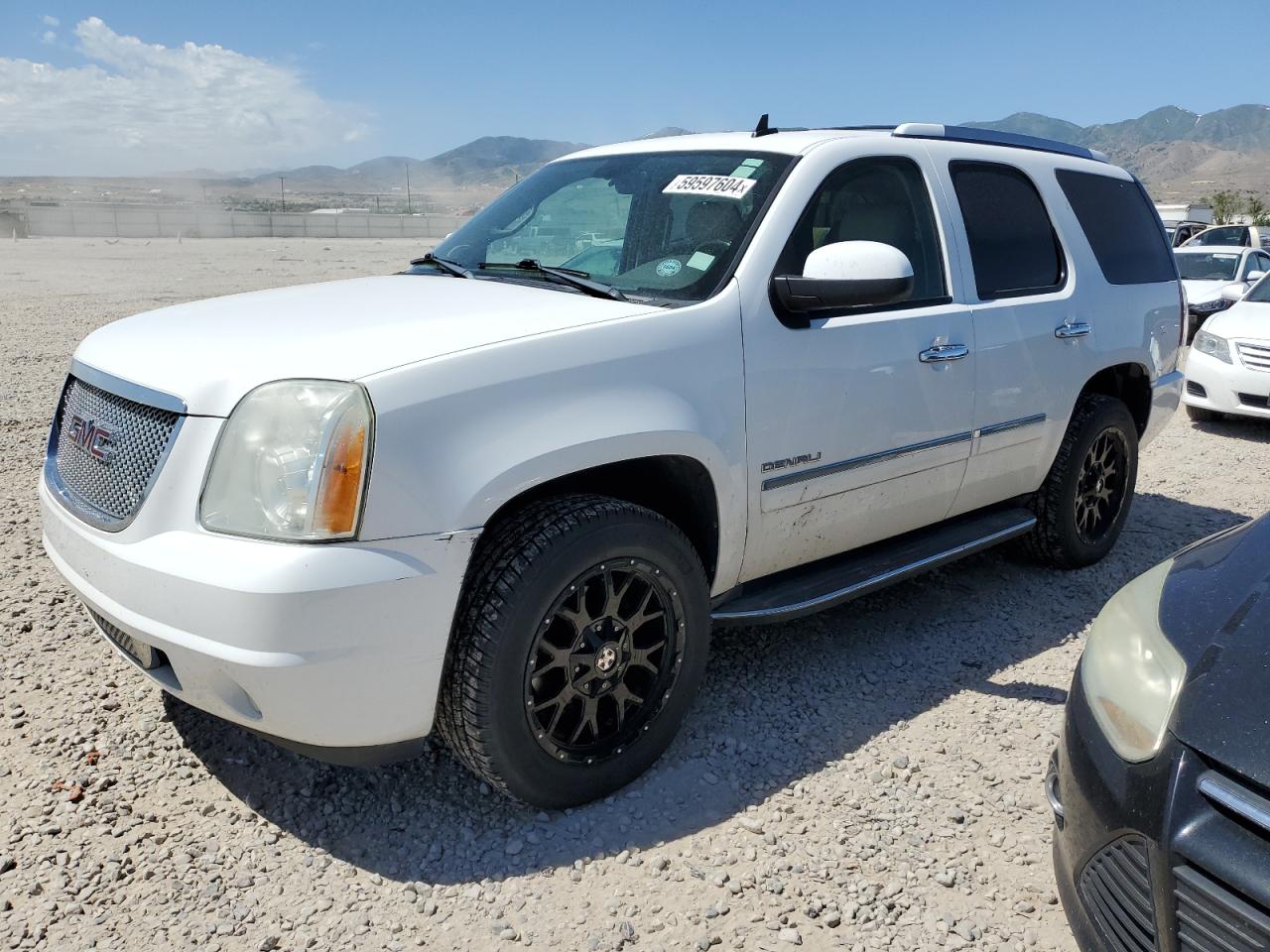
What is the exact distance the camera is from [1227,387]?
8.37 metres

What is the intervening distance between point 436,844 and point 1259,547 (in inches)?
90.0

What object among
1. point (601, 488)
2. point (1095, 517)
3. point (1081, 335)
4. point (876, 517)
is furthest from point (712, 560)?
point (1095, 517)

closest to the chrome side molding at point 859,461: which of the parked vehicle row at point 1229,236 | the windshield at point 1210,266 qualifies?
the windshield at point 1210,266

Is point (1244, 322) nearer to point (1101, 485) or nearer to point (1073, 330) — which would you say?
point (1101, 485)

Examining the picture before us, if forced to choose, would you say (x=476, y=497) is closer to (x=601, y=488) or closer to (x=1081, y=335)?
(x=601, y=488)

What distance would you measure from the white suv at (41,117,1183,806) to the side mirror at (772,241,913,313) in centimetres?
1

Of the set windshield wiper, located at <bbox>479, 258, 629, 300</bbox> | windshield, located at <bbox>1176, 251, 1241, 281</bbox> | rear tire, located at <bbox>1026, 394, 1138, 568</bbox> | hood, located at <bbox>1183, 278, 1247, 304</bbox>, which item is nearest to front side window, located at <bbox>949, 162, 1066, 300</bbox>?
rear tire, located at <bbox>1026, 394, 1138, 568</bbox>

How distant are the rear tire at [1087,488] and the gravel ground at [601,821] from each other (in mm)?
589

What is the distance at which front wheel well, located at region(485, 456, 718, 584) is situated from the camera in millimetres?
2934

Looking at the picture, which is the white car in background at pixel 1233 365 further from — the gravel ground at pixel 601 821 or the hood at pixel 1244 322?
the gravel ground at pixel 601 821

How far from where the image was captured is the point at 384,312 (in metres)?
2.86

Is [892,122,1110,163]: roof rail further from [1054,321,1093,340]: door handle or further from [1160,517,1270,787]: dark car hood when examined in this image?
[1160,517,1270,787]: dark car hood

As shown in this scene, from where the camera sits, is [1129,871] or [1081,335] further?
Result: [1081,335]

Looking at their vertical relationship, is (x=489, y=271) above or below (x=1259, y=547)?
above
